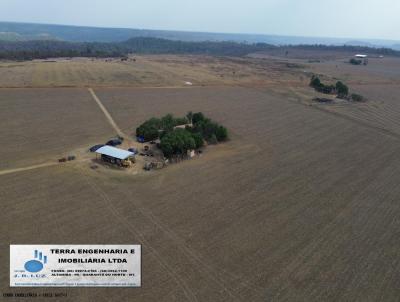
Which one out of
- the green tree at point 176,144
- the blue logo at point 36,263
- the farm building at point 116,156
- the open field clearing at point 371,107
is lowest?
the blue logo at point 36,263

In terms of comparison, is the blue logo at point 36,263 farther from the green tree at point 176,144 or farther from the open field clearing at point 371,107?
the open field clearing at point 371,107

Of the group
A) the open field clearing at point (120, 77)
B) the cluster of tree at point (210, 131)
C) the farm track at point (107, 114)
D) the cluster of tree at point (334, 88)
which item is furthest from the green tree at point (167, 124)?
the cluster of tree at point (334, 88)

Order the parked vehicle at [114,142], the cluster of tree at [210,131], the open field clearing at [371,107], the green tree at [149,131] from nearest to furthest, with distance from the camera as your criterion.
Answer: the parked vehicle at [114,142], the green tree at [149,131], the cluster of tree at [210,131], the open field clearing at [371,107]

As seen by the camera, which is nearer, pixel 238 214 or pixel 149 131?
pixel 238 214

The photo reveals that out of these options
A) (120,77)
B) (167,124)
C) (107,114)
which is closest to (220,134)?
(167,124)

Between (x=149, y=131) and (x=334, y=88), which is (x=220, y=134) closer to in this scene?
(x=149, y=131)

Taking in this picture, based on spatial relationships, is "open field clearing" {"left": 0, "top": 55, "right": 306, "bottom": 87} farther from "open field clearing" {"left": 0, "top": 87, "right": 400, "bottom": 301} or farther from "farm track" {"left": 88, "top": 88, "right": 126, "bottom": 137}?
"open field clearing" {"left": 0, "top": 87, "right": 400, "bottom": 301}

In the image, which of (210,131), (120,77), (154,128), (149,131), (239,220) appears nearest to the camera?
(239,220)
